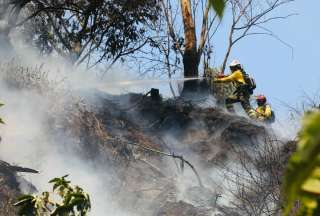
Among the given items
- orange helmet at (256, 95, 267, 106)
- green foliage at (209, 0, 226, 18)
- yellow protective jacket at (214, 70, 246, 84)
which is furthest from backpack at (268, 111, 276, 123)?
green foliage at (209, 0, 226, 18)

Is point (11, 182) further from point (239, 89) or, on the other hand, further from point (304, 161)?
point (304, 161)

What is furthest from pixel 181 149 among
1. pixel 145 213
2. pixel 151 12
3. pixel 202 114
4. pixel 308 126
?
pixel 308 126

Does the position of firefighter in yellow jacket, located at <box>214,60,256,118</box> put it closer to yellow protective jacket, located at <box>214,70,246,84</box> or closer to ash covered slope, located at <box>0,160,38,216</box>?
yellow protective jacket, located at <box>214,70,246,84</box>

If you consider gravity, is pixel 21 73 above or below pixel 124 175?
above

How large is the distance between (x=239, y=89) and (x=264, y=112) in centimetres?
133

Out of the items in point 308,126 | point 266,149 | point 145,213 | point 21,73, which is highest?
point 308,126

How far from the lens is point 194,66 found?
58.4 feet

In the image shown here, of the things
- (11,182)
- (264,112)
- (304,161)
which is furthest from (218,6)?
(264,112)

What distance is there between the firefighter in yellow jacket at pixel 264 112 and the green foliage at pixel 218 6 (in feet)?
48.4

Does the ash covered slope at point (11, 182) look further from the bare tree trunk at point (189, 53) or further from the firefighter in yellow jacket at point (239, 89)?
the bare tree trunk at point (189, 53)

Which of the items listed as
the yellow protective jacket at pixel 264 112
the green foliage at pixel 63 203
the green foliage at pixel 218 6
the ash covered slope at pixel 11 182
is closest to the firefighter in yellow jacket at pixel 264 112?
the yellow protective jacket at pixel 264 112

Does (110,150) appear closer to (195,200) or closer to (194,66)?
(195,200)

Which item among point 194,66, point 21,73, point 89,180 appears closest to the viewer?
point 89,180

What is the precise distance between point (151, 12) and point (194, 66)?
82.7 inches
